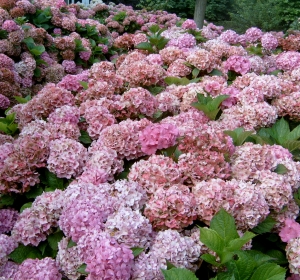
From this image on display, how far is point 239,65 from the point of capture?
10.1ft

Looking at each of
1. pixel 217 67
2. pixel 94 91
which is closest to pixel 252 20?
pixel 217 67

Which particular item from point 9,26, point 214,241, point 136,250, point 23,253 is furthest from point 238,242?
point 9,26

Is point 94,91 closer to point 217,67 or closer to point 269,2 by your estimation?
point 217,67

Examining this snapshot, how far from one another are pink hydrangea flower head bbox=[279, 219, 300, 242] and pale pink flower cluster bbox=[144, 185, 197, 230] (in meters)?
0.45

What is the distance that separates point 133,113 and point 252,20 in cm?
1408

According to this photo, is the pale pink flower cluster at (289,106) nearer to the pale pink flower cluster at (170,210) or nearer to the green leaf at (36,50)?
the pale pink flower cluster at (170,210)

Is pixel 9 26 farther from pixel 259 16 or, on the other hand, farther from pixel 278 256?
pixel 259 16

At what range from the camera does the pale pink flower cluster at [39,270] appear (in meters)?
1.38

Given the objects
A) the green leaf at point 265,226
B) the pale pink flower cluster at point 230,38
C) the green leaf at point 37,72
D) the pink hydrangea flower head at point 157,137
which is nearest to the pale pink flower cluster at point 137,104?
the pink hydrangea flower head at point 157,137

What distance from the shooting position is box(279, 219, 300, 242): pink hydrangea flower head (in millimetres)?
1642

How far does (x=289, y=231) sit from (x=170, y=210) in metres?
0.58

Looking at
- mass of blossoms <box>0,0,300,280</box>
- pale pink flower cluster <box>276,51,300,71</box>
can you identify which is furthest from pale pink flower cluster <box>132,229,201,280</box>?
pale pink flower cluster <box>276,51,300,71</box>

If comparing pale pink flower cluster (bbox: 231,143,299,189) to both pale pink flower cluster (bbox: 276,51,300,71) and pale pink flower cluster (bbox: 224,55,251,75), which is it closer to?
pale pink flower cluster (bbox: 224,55,251,75)

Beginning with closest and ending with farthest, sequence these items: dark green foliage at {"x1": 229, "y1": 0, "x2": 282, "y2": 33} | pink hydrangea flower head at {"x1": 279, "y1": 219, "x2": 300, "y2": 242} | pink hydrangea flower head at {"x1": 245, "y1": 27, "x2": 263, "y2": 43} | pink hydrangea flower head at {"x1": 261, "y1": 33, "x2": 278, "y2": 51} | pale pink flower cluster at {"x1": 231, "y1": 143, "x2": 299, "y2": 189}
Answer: pink hydrangea flower head at {"x1": 279, "y1": 219, "x2": 300, "y2": 242}, pale pink flower cluster at {"x1": 231, "y1": 143, "x2": 299, "y2": 189}, pink hydrangea flower head at {"x1": 261, "y1": 33, "x2": 278, "y2": 51}, pink hydrangea flower head at {"x1": 245, "y1": 27, "x2": 263, "y2": 43}, dark green foliage at {"x1": 229, "y1": 0, "x2": 282, "y2": 33}
